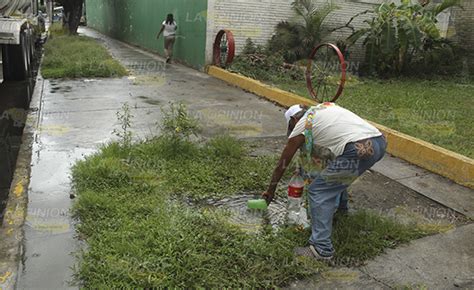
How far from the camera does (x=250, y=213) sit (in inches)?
153

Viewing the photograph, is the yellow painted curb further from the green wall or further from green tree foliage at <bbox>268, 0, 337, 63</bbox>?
the green wall

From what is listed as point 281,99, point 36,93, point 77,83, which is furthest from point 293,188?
point 77,83

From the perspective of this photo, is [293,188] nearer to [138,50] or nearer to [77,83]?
[77,83]

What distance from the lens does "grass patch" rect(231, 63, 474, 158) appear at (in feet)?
20.0

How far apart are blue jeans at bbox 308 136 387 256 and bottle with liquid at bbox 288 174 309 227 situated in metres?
0.37

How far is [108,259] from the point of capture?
9.75ft

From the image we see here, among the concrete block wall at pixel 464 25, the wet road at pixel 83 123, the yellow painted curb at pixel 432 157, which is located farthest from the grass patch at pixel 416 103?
the concrete block wall at pixel 464 25

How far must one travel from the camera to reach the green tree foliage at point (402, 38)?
10547 mm

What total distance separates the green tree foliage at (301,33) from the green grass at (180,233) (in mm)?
7108

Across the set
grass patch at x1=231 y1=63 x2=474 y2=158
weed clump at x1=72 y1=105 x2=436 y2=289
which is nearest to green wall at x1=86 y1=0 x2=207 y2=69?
grass patch at x1=231 y1=63 x2=474 y2=158

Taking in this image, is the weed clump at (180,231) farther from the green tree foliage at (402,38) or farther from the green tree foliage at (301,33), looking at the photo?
the green tree foliage at (402,38)

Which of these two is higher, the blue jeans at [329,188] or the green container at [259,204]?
the blue jeans at [329,188]

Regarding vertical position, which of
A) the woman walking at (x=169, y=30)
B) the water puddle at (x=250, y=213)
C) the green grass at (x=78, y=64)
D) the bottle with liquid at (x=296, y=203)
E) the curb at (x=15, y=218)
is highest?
the woman walking at (x=169, y=30)

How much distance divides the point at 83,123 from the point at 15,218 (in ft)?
9.83
